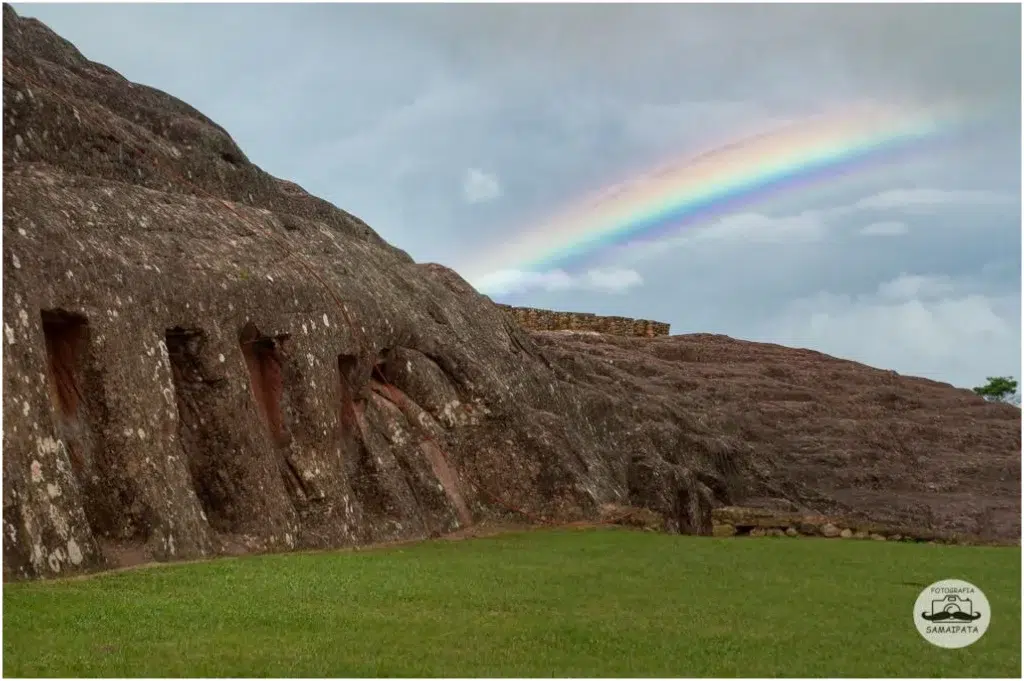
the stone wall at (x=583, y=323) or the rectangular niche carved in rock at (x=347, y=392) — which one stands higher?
the stone wall at (x=583, y=323)

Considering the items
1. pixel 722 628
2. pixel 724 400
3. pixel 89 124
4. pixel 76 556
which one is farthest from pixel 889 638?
pixel 724 400

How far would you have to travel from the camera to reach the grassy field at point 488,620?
1129 centimetres

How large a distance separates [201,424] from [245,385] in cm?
111

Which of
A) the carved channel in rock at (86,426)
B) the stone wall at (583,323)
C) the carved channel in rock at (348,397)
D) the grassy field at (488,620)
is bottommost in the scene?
the grassy field at (488,620)

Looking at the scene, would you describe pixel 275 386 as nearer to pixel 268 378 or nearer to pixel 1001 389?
pixel 268 378

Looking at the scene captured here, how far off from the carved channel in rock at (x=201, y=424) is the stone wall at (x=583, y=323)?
155 ft

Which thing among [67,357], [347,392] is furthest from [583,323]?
[67,357]

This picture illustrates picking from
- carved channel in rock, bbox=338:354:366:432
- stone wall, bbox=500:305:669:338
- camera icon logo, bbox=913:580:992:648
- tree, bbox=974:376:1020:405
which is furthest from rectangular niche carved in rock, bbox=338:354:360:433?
tree, bbox=974:376:1020:405

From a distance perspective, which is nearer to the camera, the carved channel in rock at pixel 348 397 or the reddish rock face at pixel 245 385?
the reddish rock face at pixel 245 385

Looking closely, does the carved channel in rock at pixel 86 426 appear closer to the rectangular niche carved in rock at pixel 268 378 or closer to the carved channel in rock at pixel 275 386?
the carved channel in rock at pixel 275 386

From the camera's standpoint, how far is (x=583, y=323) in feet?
232

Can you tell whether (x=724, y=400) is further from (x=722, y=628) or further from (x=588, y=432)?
(x=722, y=628)

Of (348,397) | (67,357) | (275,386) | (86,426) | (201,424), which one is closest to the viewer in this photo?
(86,426)

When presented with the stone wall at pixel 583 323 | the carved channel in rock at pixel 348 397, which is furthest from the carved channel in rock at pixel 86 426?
the stone wall at pixel 583 323
